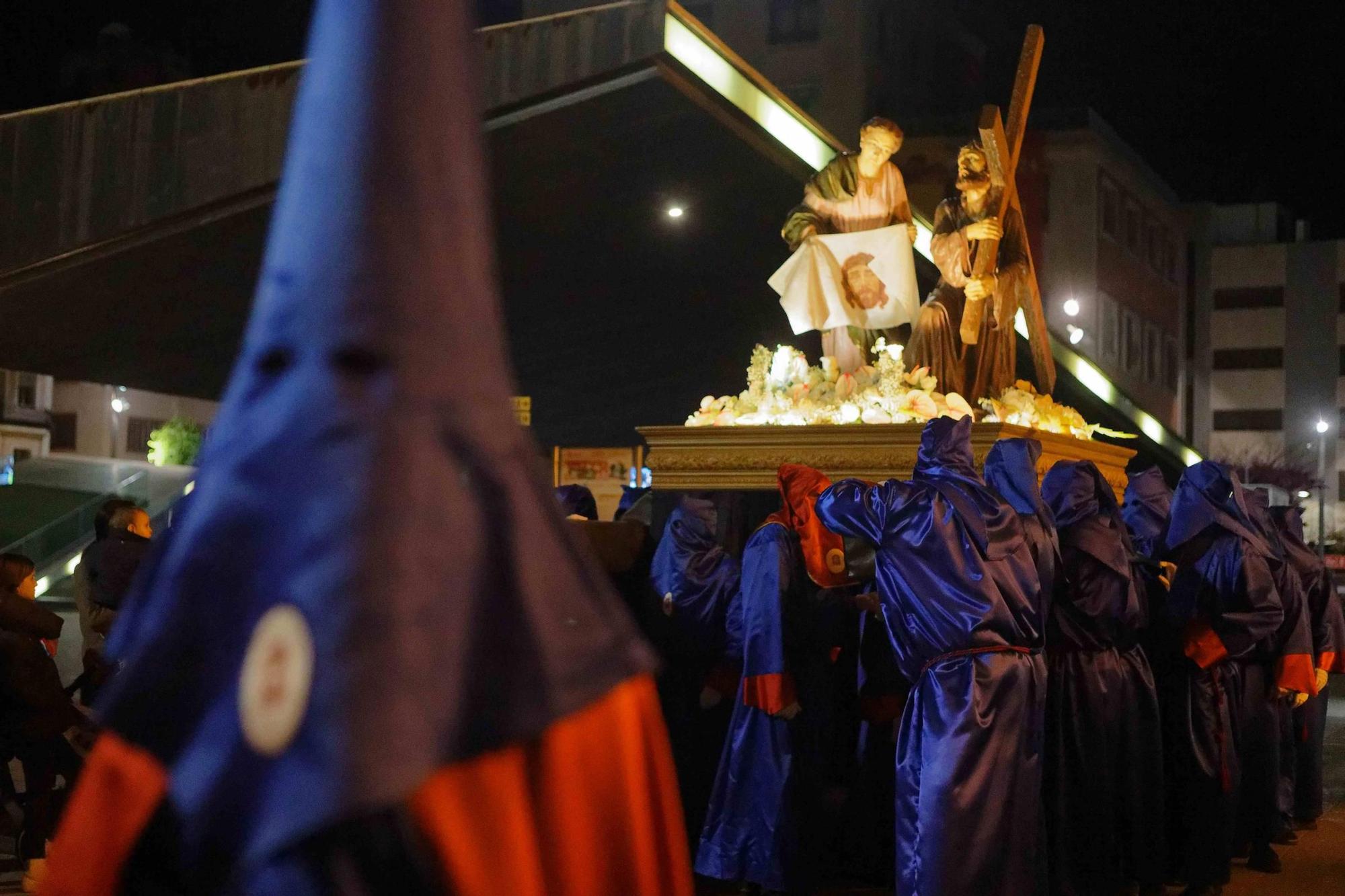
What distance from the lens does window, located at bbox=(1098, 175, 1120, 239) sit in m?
36.0

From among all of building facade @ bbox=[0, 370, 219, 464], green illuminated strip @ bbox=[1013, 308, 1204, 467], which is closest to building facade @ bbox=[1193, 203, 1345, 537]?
building facade @ bbox=[0, 370, 219, 464]

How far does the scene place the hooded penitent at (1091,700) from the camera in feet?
20.3

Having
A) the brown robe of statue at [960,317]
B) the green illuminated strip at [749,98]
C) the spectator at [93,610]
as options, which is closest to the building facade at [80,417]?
the green illuminated strip at [749,98]

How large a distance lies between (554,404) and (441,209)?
665 inches

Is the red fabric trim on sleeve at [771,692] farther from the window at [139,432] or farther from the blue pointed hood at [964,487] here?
the window at [139,432]

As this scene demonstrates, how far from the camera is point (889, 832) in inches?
264

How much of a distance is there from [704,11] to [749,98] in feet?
97.9

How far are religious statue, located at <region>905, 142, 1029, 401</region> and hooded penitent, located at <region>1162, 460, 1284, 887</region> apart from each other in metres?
1.89

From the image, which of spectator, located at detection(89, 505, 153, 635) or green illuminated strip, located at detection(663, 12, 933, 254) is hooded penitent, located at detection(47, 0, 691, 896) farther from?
green illuminated strip, located at detection(663, 12, 933, 254)

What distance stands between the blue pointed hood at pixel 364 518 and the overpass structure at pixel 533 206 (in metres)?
7.72

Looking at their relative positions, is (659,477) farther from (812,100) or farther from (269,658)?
(812,100)

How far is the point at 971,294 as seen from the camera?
8.62 m

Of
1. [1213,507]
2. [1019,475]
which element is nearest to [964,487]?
[1019,475]

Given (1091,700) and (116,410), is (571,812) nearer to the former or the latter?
(1091,700)
